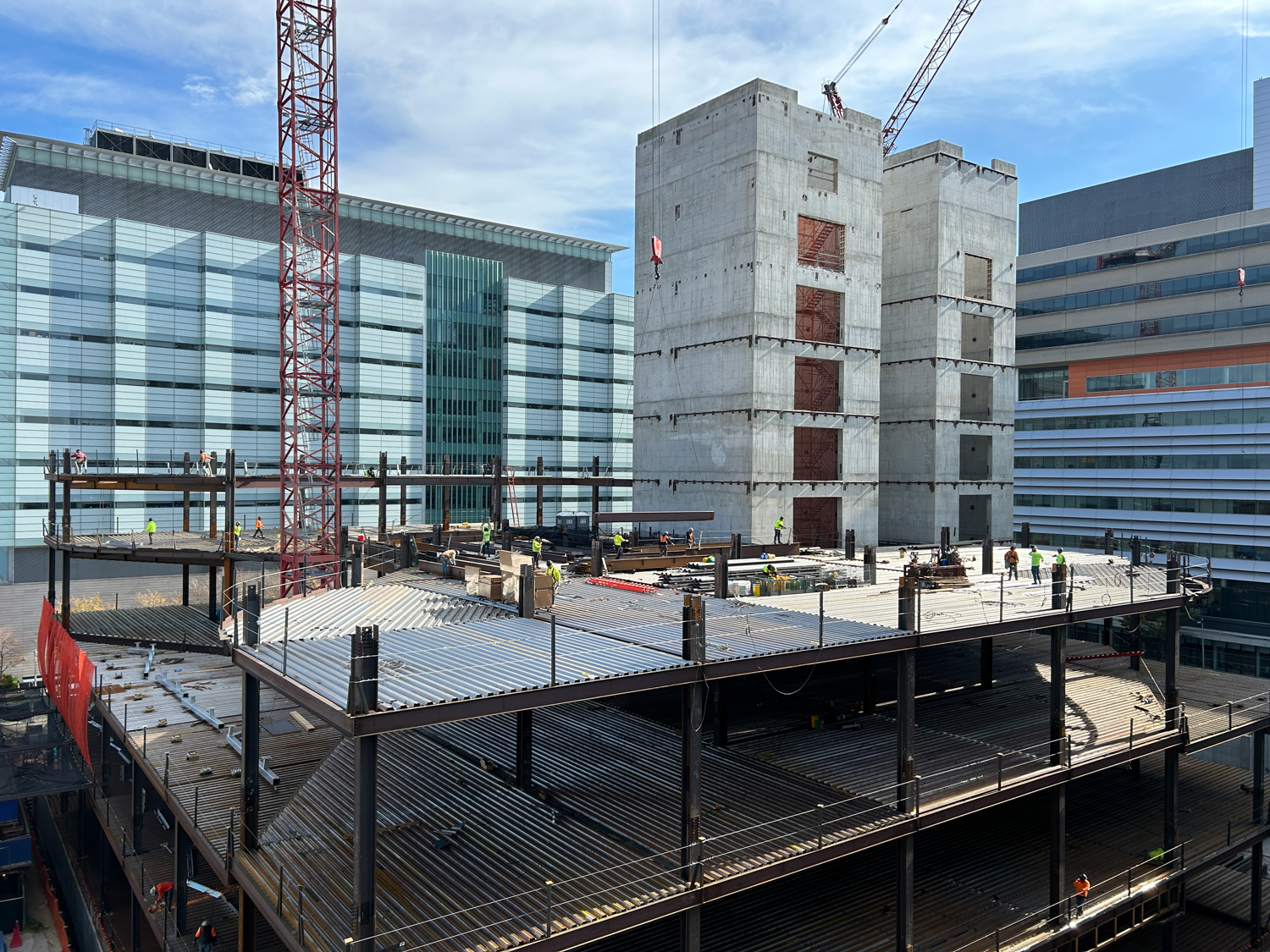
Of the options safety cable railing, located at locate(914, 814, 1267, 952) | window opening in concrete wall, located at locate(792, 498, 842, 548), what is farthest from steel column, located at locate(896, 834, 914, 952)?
window opening in concrete wall, located at locate(792, 498, 842, 548)

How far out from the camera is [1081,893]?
88.0ft

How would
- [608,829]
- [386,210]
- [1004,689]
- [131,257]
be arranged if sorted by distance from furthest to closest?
[386,210]
[131,257]
[1004,689]
[608,829]

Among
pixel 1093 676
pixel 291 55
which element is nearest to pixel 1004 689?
pixel 1093 676

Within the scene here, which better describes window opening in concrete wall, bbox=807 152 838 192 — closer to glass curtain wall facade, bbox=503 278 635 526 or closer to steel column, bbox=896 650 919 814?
steel column, bbox=896 650 919 814

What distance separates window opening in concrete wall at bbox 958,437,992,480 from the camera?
7112 cm

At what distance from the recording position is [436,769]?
26.8 meters

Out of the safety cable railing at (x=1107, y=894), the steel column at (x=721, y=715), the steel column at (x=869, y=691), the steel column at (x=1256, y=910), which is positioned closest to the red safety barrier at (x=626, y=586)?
the steel column at (x=721, y=715)

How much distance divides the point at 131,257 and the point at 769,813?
82.0m

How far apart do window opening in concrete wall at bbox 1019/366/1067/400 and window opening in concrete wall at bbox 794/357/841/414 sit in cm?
4415

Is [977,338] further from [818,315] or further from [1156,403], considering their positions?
[1156,403]

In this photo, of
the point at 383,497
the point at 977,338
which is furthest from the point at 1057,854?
the point at 977,338

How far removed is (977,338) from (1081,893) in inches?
2086

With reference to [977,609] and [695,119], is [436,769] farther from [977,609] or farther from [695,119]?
[695,119]

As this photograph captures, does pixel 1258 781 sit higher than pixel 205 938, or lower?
higher
